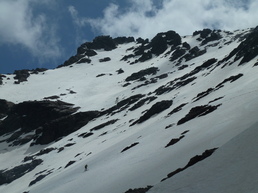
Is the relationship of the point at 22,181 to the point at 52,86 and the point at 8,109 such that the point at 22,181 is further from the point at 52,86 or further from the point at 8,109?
the point at 52,86

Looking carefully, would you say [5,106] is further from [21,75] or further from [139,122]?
[139,122]

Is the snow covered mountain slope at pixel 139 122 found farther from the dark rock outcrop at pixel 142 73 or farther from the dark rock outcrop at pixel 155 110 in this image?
the dark rock outcrop at pixel 142 73

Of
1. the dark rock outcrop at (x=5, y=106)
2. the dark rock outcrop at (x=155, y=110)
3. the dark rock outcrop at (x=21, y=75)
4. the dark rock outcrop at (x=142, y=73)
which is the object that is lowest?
the dark rock outcrop at (x=155, y=110)

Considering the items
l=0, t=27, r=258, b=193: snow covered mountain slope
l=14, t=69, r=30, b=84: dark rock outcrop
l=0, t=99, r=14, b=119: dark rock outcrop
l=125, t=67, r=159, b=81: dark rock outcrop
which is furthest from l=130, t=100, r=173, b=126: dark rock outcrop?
l=14, t=69, r=30, b=84: dark rock outcrop

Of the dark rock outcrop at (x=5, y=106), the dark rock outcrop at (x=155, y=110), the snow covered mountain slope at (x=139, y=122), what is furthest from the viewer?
the dark rock outcrop at (x=5, y=106)

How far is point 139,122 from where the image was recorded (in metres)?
60.0

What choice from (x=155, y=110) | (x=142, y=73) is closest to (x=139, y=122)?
(x=155, y=110)

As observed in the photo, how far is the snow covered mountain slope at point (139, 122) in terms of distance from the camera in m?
14.9

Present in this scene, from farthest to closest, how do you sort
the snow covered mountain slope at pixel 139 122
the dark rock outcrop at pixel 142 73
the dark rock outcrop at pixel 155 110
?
the dark rock outcrop at pixel 142 73, the dark rock outcrop at pixel 155 110, the snow covered mountain slope at pixel 139 122

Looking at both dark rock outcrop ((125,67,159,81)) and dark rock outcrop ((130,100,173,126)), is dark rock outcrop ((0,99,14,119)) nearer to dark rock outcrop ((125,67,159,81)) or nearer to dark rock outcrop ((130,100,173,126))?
dark rock outcrop ((125,67,159,81))

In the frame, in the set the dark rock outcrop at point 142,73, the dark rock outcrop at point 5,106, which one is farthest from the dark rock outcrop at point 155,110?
the dark rock outcrop at point 5,106

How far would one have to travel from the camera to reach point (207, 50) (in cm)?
14612

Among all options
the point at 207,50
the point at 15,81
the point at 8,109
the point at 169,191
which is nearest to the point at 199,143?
the point at 169,191

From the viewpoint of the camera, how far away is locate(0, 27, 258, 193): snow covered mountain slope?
14.9 metres
